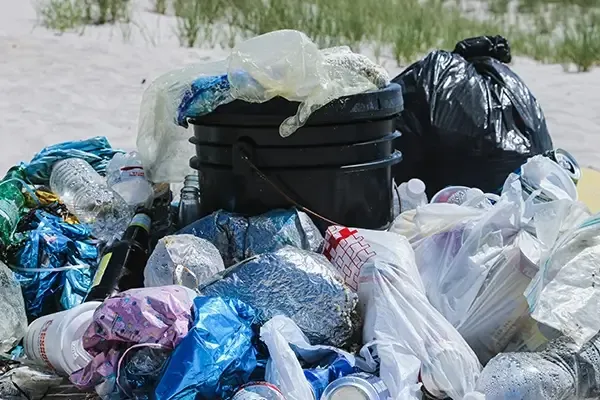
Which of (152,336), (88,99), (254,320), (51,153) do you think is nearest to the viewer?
(152,336)

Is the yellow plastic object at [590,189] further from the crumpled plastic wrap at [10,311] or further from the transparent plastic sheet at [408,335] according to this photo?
the crumpled plastic wrap at [10,311]

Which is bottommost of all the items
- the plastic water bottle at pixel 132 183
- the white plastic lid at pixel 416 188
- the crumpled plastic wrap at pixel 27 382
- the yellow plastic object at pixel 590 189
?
the crumpled plastic wrap at pixel 27 382

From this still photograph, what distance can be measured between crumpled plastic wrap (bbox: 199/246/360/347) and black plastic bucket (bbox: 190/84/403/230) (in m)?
0.43

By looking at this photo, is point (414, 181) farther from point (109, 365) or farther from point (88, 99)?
point (88, 99)

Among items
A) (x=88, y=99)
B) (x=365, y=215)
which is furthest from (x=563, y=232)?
(x=88, y=99)

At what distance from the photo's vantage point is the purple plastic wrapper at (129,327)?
2238mm

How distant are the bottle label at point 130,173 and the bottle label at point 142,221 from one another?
0.29 metres

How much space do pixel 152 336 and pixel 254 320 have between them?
310mm

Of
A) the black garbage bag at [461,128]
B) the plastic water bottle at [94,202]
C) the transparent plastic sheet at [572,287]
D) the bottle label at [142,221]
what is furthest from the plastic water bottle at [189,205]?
the transparent plastic sheet at [572,287]

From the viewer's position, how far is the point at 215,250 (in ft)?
9.04

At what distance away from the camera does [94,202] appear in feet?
11.3

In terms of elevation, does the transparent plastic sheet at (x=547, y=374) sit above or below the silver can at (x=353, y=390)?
above

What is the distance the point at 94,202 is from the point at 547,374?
1.92 meters

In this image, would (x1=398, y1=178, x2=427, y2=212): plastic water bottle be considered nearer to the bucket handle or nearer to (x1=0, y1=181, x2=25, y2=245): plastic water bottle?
the bucket handle
